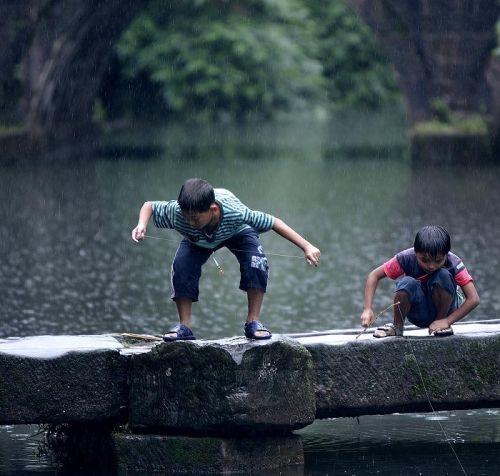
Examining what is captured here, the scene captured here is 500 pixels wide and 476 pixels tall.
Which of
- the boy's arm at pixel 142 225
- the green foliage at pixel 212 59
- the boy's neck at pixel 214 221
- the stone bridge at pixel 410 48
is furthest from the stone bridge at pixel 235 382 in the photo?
the green foliage at pixel 212 59

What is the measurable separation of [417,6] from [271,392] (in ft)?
73.1

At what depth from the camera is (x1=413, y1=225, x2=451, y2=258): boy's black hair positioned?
6.96 metres

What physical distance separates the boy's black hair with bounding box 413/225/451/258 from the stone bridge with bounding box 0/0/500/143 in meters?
21.0

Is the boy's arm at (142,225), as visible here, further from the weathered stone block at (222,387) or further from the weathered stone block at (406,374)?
the weathered stone block at (406,374)

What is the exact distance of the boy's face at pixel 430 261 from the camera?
23.0 feet

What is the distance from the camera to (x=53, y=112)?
29594mm

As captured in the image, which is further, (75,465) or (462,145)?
(462,145)

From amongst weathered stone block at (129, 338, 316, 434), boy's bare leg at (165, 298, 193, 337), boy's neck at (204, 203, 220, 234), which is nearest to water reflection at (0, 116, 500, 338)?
boy's bare leg at (165, 298, 193, 337)

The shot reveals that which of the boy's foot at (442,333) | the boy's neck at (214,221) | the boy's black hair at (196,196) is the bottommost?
the boy's foot at (442,333)

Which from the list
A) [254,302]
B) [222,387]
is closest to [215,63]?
[254,302]

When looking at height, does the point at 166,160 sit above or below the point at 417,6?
below

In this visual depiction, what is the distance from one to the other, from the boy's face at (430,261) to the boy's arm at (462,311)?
176 millimetres

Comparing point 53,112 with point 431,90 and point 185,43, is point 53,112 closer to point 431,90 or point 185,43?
point 431,90

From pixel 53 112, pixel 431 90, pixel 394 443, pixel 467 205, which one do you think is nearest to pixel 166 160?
pixel 53 112
